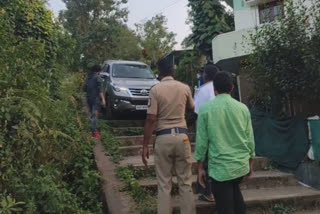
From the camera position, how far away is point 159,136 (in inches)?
173

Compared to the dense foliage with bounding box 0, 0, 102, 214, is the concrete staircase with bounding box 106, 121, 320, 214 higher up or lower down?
lower down

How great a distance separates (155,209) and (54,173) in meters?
1.44

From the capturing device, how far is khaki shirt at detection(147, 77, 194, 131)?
4355 mm

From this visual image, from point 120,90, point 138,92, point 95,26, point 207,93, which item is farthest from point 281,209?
point 95,26

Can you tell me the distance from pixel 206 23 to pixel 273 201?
1328cm

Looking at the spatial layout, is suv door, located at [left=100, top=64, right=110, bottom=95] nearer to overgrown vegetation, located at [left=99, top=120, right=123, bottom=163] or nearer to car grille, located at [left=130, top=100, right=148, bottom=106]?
car grille, located at [left=130, top=100, right=148, bottom=106]

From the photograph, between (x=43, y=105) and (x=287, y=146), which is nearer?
(x=43, y=105)

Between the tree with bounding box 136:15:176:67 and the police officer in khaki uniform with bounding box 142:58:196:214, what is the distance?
110ft

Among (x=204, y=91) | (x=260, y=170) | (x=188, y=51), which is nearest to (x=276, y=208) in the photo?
(x=260, y=170)

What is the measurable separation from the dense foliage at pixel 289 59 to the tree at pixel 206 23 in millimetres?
9423

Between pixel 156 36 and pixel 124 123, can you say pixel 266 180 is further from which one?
pixel 156 36

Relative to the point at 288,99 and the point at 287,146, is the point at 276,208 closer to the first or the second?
the point at 287,146

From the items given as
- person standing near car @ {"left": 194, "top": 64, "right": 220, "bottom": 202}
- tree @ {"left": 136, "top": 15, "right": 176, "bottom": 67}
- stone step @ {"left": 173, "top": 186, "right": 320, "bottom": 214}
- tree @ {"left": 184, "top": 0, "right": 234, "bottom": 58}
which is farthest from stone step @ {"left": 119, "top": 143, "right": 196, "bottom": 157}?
tree @ {"left": 136, "top": 15, "right": 176, "bottom": 67}

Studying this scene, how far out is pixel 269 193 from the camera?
5.64 meters
